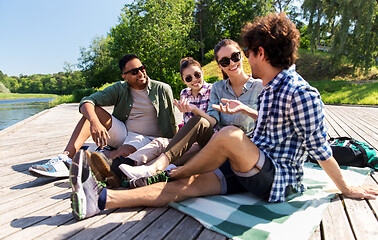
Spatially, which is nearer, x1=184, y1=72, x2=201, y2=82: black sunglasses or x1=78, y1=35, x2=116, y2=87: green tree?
x1=184, y1=72, x2=201, y2=82: black sunglasses

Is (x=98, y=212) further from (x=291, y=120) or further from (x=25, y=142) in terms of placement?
(x=25, y=142)

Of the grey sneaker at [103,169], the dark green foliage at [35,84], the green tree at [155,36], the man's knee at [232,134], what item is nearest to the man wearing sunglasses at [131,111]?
the grey sneaker at [103,169]

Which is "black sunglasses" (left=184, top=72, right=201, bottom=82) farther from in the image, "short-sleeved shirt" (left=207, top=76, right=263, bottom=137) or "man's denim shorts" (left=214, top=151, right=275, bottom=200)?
"man's denim shorts" (left=214, top=151, right=275, bottom=200)

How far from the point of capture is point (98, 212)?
1732mm

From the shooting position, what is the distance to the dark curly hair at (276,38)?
160cm

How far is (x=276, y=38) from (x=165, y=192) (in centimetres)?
133

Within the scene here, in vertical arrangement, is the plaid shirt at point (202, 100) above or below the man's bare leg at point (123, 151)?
above

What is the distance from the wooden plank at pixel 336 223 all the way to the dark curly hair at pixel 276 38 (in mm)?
1053

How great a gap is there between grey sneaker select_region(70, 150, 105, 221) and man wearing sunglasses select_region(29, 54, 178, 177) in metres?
0.99

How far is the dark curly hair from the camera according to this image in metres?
1.60

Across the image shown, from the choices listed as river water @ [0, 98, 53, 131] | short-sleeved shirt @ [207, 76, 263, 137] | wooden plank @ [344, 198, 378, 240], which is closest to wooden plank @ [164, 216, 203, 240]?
wooden plank @ [344, 198, 378, 240]

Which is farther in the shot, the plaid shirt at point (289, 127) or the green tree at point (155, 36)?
the green tree at point (155, 36)

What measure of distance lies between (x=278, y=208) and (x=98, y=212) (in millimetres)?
1259

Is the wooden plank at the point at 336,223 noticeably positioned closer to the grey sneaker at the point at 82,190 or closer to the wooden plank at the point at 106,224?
the wooden plank at the point at 106,224
